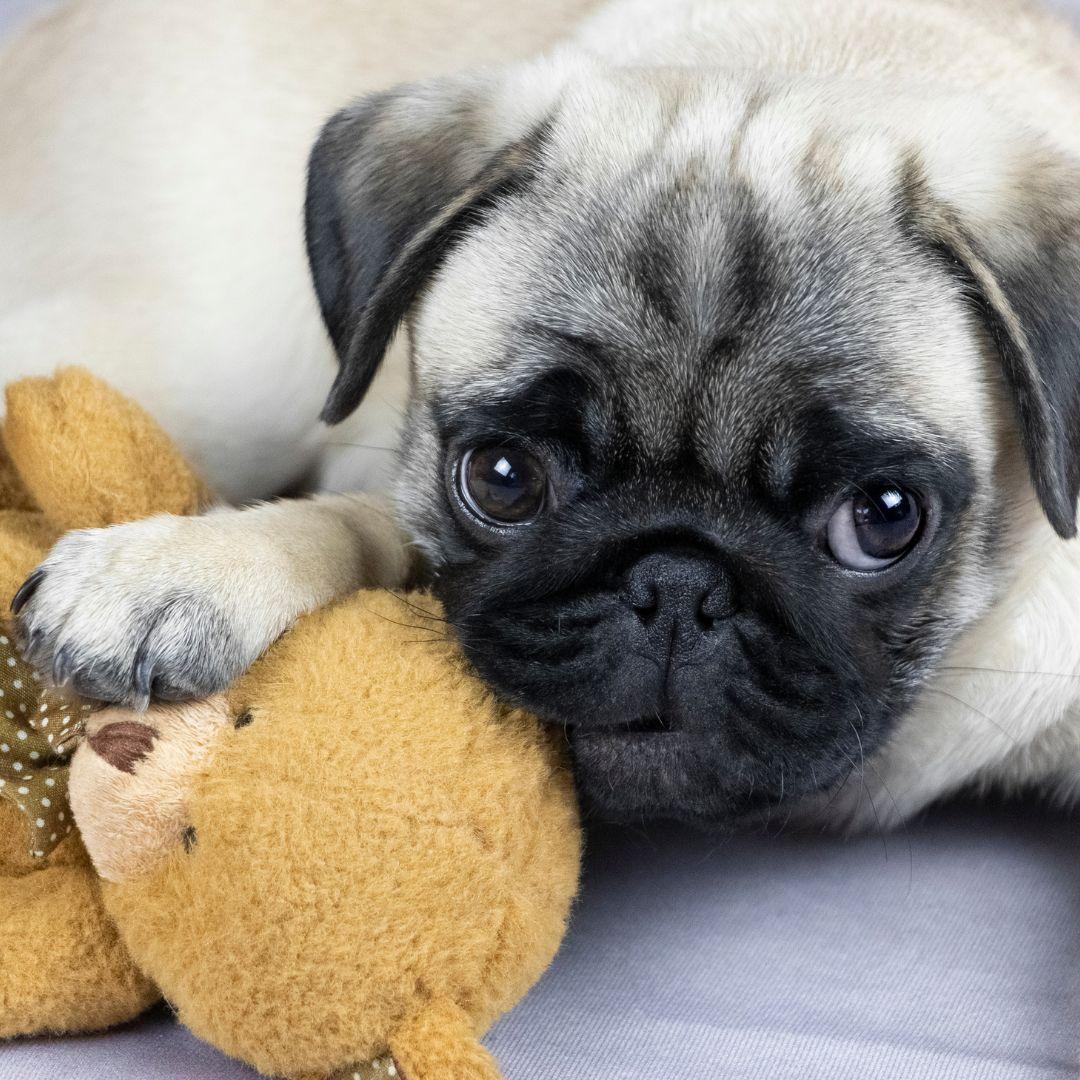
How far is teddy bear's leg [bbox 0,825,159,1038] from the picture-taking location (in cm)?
176

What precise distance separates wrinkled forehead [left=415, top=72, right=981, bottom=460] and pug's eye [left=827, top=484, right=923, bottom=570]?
0.10 metres

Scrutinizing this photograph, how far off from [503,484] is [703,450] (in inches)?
12.2

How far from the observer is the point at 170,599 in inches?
75.7

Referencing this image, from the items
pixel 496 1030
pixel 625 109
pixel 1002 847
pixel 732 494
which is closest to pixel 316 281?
pixel 625 109

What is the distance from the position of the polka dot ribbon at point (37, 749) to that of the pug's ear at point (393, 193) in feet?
2.18

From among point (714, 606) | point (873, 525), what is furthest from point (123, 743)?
point (873, 525)

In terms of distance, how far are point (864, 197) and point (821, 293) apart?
21cm

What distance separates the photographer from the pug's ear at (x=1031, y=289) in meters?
1.95

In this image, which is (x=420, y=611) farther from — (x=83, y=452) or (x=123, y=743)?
(x=83, y=452)

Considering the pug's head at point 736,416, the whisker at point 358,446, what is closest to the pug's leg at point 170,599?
the pug's head at point 736,416

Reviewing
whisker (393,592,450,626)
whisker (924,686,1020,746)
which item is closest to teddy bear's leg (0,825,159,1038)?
whisker (393,592,450,626)

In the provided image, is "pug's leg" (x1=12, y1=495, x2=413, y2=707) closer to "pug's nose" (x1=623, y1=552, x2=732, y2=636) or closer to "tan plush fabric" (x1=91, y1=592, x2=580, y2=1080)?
"tan plush fabric" (x1=91, y1=592, x2=580, y2=1080)

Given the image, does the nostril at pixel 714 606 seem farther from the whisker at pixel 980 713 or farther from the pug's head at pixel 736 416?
the whisker at pixel 980 713

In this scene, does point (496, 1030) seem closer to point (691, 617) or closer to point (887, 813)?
point (691, 617)
